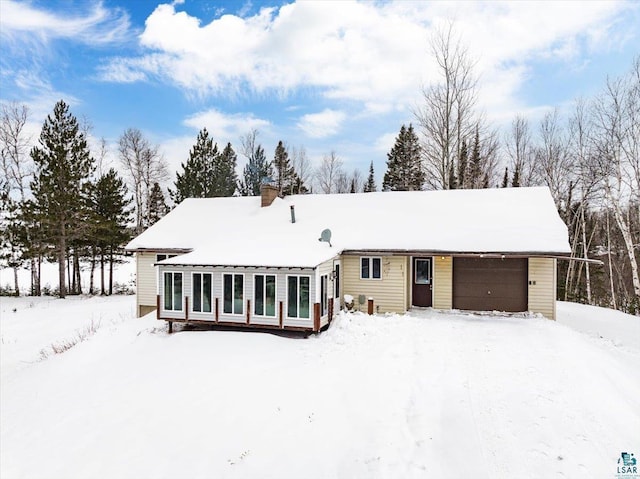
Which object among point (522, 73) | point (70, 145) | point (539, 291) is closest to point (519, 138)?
point (522, 73)

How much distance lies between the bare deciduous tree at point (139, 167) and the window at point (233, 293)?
68.3ft

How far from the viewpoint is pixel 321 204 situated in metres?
17.1

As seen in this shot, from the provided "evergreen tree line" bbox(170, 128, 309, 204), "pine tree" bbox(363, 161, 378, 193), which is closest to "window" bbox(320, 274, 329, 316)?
"evergreen tree line" bbox(170, 128, 309, 204)

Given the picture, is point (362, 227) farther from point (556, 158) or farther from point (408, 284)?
point (556, 158)

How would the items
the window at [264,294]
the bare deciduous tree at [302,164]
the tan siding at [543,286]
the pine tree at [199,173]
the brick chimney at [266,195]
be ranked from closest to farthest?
1. the window at [264,294]
2. the tan siding at [543,286]
3. the brick chimney at [266,195]
4. the pine tree at [199,173]
5. the bare deciduous tree at [302,164]

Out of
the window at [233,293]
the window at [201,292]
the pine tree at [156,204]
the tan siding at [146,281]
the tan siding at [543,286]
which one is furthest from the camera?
the pine tree at [156,204]

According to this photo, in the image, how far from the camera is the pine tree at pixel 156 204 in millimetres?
30219

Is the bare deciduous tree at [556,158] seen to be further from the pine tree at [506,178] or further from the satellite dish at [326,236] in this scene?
the satellite dish at [326,236]

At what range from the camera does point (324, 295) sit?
11539 millimetres

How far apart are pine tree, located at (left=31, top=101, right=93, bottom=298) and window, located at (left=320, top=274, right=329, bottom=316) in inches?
742

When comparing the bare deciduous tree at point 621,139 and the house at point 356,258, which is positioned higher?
the bare deciduous tree at point 621,139

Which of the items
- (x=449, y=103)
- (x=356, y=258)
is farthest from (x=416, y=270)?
(x=449, y=103)

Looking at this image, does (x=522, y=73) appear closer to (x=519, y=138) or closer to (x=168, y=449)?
(x=519, y=138)

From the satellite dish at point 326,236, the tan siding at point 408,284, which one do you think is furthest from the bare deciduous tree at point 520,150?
the satellite dish at point 326,236
